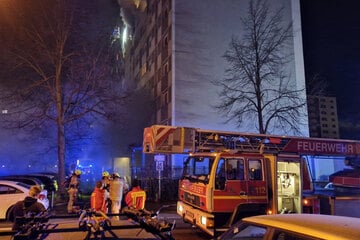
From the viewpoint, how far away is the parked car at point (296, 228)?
2.27 meters

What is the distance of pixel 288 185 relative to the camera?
8.61 m

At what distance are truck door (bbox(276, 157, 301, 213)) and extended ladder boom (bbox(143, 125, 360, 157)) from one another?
1.07ft

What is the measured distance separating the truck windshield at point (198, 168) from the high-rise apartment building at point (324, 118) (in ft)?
65.9

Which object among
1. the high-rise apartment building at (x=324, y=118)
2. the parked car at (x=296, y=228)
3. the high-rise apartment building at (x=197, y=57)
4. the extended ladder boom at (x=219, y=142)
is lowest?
the parked car at (x=296, y=228)

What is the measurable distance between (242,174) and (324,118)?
925 inches

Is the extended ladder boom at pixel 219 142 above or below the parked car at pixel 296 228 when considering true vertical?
above

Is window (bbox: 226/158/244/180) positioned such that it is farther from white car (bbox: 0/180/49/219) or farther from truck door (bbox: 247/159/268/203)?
white car (bbox: 0/180/49/219)

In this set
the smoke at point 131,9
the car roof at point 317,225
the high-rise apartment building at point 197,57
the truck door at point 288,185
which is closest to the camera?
the car roof at point 317,225

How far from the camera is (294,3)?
28.9 meters

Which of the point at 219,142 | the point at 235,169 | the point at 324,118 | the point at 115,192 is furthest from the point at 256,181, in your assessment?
the point at 324,118

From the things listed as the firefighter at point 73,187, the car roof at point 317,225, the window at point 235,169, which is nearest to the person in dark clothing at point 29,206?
the car roof at point 317,225

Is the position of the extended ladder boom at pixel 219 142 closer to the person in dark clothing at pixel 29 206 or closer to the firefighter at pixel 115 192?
the firefighter at pixel 115 192

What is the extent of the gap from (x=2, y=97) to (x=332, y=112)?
2535cm

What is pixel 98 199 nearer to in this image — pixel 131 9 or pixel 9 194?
pixel 9 194
